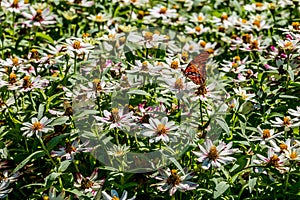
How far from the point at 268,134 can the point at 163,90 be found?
23.1 inches

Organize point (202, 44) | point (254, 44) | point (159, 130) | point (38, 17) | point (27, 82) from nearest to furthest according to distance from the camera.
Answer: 1. point (159, 130)
2. point (27, 82)
3. point (254, 44)
4. point (38, 17)
5. point (202, 44)

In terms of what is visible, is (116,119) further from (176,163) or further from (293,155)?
(293,155)

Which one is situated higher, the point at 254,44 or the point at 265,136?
the point at 254,44

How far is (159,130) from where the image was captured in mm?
2404

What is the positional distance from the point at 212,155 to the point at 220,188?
5.4 inches

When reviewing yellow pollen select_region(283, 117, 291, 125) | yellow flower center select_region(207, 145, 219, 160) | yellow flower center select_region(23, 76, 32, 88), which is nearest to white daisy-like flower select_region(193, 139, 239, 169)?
yellow flower center select_region(207, 145, 219, 160)

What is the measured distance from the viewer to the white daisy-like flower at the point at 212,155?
2355 millimetres

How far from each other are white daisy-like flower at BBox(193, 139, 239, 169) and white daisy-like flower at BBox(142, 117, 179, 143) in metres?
0.13

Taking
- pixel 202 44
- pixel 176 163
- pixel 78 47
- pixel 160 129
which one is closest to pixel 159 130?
pixel 160 129

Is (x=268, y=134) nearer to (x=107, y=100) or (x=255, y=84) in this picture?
(x=255, y=84)

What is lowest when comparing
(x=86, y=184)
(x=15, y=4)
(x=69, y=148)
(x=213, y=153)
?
(x=86, y=184)

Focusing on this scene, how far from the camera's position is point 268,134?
2.52m

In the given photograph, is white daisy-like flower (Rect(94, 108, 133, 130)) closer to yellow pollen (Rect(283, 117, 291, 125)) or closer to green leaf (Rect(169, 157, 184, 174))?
green leaf (Rect(169, 157, 184, 174))

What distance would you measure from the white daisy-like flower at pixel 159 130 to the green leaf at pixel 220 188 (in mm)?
272
